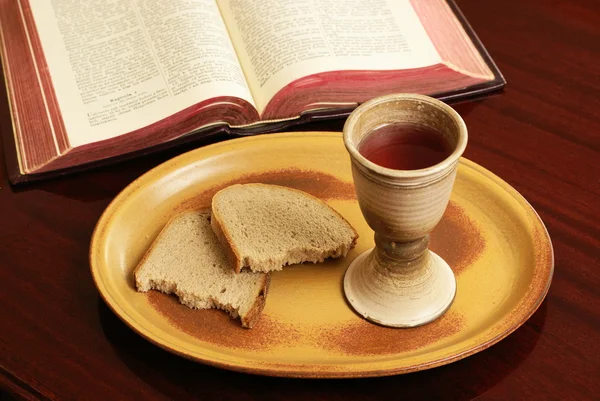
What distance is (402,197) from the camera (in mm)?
846

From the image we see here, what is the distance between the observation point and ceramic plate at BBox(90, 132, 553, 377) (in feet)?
2.96

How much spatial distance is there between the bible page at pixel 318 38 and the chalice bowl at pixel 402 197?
39 cm

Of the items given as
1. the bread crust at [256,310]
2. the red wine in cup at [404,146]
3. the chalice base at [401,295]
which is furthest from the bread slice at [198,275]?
the red wine in cup at [404,146]

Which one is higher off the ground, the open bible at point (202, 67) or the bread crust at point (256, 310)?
the open bible at point (202, 67)

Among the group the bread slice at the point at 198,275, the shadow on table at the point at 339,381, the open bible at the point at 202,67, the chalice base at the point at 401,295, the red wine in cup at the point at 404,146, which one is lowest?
the shadow on table at the point at 339,381

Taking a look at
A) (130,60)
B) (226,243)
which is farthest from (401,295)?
(130,60)

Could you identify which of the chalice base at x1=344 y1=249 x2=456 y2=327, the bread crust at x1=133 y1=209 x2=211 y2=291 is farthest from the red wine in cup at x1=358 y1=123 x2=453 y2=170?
the bread crust at x1=133 y1=209 x2=211 y2=291

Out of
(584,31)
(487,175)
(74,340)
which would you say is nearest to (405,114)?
(487,175)

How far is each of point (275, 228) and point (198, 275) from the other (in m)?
0.12

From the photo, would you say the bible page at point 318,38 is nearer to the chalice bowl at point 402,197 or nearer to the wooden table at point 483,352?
the wooden table at point 483,352

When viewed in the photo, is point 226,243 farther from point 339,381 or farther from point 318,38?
point 318,38

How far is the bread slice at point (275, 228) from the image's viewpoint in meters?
1.01

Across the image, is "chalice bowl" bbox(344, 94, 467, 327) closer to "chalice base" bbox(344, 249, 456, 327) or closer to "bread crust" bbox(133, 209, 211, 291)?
"chalice base" bbox(344, 249, 456, 327)

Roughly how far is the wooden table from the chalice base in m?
0.07
